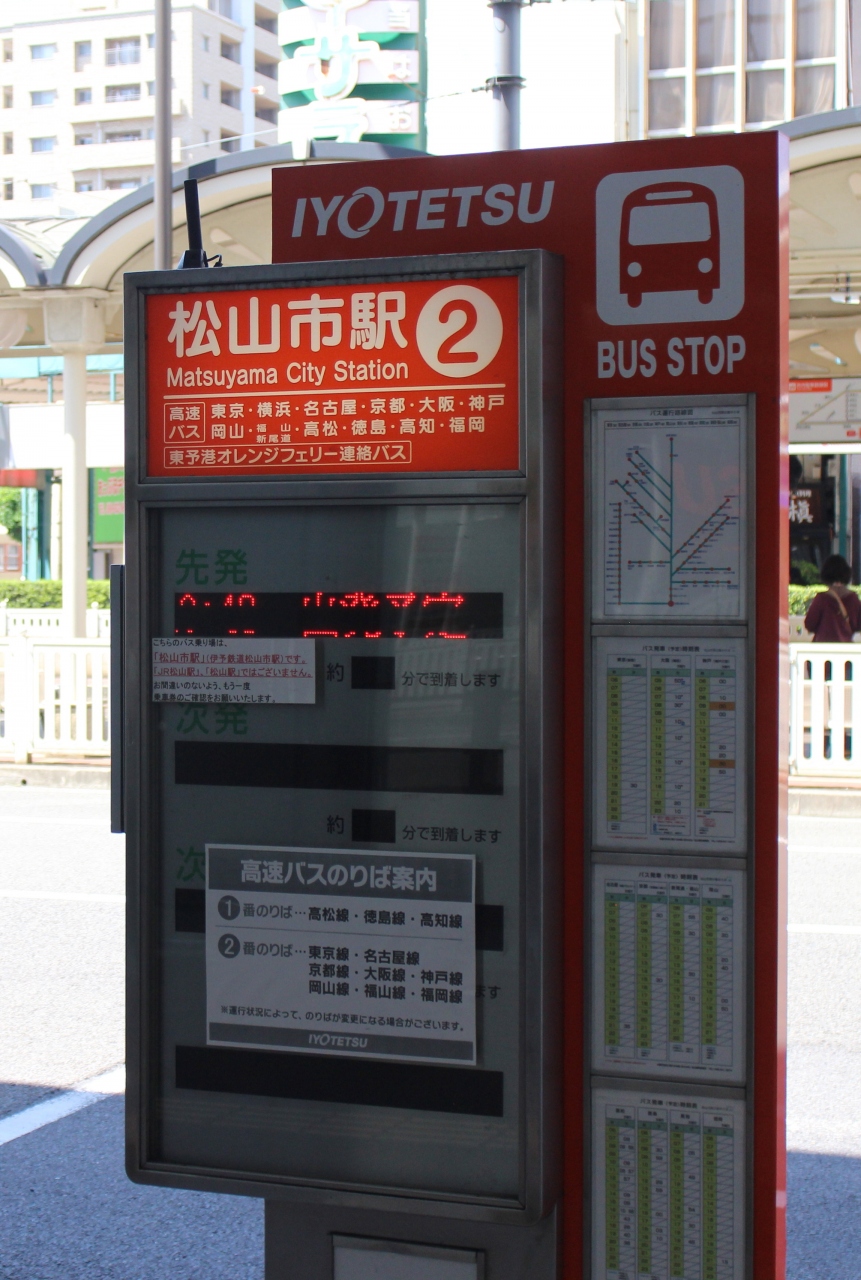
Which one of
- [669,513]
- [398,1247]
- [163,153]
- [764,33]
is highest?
[764,33]

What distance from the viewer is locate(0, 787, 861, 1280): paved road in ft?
12.8

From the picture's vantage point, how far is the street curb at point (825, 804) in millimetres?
10273

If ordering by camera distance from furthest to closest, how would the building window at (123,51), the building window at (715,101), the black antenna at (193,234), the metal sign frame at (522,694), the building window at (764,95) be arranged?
the building window at (123,51), the building window at (764,95), the building window at (715,101), the black antenna at (193,234), the metal sign frame at (522,694)

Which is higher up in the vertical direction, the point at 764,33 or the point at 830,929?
the point at 764,33

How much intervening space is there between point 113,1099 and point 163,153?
9730 millimetres

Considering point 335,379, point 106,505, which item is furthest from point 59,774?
point 106,505

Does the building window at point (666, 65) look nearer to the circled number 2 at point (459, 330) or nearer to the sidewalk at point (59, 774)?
the sidewalk at point (59, 774)

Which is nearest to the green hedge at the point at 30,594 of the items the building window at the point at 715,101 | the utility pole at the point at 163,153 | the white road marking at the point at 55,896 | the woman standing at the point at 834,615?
the building window at the point at 715,101

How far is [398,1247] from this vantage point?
2.65 metres

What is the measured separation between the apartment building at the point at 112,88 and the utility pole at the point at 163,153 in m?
58.1

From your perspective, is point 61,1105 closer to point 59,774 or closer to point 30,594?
point 59,774

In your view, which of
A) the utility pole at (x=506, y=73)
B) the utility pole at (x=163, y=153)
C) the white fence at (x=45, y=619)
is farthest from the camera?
the white fence at (x=45, y=619)

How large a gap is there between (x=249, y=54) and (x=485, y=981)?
79344 mm

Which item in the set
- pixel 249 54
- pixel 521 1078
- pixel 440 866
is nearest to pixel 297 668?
pixel 440 866
